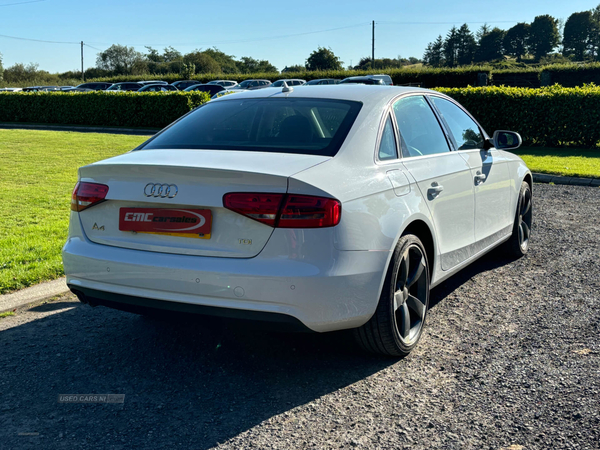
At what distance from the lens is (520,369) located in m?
3.53

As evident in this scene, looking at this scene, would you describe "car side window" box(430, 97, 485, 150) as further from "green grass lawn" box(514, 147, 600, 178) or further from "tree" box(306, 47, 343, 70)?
"tree" box(306, 47, 343, 70)

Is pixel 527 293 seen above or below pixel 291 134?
below

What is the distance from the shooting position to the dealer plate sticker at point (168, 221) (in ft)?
10.2

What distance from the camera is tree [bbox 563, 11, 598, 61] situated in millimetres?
135000

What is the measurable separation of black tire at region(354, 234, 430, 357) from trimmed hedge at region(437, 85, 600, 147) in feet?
44.2

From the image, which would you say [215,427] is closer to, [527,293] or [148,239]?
[148,239]

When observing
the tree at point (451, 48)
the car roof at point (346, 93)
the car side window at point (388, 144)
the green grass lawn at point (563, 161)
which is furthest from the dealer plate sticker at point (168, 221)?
the tree at point (451, 48)

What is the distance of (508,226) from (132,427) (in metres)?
3.95

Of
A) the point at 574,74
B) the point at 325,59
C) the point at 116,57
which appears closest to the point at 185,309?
the point at 574,74

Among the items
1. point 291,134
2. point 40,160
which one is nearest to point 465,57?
point 40,160

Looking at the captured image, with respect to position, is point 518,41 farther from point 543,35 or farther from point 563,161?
point 563,161

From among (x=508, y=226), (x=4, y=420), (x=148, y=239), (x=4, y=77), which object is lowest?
(x=4, y=420)

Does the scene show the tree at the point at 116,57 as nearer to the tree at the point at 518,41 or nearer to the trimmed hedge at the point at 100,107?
the trimmed hedge at the point at 100,107

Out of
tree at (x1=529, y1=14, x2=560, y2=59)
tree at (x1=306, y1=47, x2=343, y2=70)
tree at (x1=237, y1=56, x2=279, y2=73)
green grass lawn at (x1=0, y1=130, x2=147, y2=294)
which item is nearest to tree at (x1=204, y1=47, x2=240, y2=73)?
tree at (x1=237, y1=56, x2=279, y2=73)
